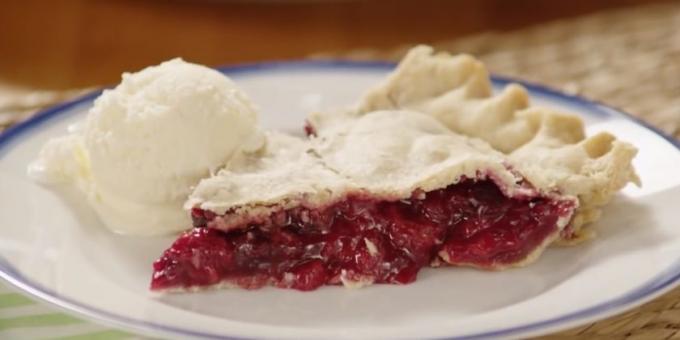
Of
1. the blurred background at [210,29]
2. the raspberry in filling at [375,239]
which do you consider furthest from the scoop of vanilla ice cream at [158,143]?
the blurred background at [210,29]

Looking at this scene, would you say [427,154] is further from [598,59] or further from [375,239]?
[598,59]

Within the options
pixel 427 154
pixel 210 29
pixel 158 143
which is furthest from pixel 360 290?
pixel 210 29

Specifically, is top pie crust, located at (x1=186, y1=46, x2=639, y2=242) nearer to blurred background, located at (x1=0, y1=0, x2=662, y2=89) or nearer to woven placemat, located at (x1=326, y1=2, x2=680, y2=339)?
woven placemat, located at (x1=326, y1=2, x2=680, y2=339)

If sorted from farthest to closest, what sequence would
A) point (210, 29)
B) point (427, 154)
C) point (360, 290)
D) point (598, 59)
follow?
1. point (210, 29)
2. point (598, 59)
3. point (427, 154)
4. point (360, 290)

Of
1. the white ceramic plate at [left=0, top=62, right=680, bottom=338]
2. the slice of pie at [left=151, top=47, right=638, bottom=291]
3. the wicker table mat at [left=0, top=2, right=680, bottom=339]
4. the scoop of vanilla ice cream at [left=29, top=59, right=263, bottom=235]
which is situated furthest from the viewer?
the wicker table mat at [left=0, top=2, right=680, bottom=339]

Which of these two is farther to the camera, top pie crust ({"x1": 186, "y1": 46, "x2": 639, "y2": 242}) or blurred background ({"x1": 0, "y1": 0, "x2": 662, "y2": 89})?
blurred background ({"x1": 0, "y1": 0, "x2": 662, "y2": 89})

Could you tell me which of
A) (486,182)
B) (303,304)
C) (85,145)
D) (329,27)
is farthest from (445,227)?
(329,27)

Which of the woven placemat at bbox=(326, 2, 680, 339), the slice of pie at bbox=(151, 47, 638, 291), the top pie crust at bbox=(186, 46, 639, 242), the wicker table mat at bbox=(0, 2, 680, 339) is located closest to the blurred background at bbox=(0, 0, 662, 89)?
the wicker table mat at bbox=(0, 2, 680, 339)
